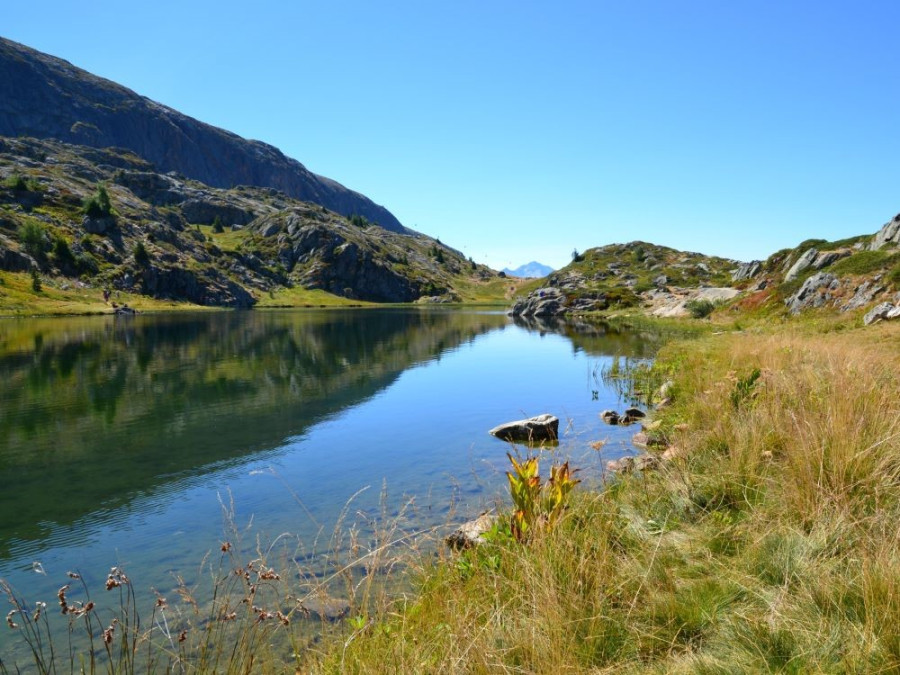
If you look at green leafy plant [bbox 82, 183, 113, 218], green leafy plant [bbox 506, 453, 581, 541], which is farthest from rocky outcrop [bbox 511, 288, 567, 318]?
green leafy plant [bbox 82, 183, 113, 218]

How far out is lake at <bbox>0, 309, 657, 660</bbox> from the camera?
1191 cm

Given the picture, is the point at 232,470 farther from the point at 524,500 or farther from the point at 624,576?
the point at 624,576

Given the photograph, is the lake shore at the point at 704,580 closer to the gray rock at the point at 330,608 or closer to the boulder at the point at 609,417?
the gray rock at the point at 330,608

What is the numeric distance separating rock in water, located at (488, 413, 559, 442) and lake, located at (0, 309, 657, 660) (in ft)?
1.76

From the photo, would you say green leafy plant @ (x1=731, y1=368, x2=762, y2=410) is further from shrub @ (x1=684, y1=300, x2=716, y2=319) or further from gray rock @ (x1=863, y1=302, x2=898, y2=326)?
shrub @ (x1=684, y1=300, x2=716, y2=319)

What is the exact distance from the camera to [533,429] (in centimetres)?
1956

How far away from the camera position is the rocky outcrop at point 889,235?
50281 millimetres

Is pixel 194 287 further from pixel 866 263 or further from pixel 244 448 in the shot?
pixel 866 263

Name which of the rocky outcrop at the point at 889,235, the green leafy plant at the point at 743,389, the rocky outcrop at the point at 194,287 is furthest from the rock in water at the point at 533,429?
the rocky outcrop at the point at 194,287

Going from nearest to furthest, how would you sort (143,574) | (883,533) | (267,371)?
(883,533), (143,574), (267,371)

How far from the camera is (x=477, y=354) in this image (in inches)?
1988

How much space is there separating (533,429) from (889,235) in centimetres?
5273

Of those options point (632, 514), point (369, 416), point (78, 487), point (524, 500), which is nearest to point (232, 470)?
point (78, 487)

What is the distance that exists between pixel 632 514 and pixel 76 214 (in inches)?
7552
